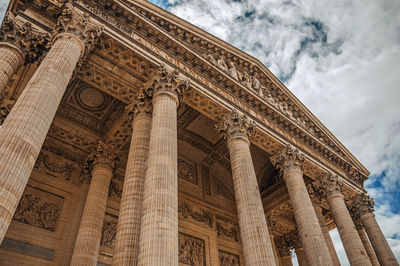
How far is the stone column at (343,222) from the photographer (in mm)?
12297

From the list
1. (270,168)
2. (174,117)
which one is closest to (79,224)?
(174,117)

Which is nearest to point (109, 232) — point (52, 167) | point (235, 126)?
point (52, 167)

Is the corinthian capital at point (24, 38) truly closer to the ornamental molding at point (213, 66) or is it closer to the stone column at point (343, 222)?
the ornamental molding at point (213, 66)

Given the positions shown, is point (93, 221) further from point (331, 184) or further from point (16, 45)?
point (331, 184)

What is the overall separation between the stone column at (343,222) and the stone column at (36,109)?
12242 millimetres

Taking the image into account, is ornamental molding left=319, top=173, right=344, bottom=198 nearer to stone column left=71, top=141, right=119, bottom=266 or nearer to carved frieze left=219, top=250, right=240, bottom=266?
carved frieze left=219, top=250, right=240, bottom=266

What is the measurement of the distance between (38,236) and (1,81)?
560 cm

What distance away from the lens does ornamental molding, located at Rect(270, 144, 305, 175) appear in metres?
12.6

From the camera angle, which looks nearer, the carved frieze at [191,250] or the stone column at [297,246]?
the carved frieze at [191,250]

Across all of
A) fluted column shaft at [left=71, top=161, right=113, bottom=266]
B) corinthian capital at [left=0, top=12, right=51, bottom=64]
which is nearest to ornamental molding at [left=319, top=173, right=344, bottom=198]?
fluted column shaft at [left=71, top=161, right=113, bottom=266]

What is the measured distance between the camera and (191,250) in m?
13.1

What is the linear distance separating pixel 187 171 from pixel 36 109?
10.6m

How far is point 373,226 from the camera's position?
1524 cm

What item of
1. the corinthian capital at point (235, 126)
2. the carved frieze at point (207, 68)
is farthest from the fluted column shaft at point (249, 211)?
the carved frieze at point (207, 68)
